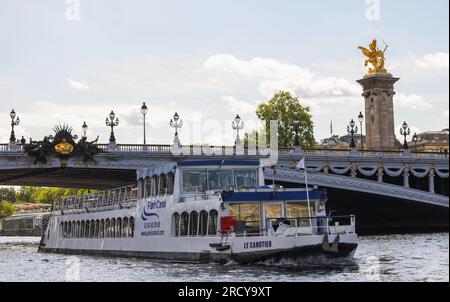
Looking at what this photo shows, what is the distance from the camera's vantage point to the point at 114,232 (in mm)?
51312

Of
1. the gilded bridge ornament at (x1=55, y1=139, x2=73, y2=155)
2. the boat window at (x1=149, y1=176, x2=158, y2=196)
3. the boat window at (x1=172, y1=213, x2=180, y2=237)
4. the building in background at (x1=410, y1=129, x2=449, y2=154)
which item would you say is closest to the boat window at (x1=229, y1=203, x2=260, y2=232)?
the boat window at (x1=172, y1=213, x2=180, y2=237)

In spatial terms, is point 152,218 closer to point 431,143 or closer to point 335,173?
point 335,173

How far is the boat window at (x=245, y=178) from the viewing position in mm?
42344

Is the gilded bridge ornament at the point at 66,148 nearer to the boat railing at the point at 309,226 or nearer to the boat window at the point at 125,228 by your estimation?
the boat window at the point at 125,228

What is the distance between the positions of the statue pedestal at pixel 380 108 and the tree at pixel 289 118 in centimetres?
788

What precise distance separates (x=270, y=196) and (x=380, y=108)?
6342 cm

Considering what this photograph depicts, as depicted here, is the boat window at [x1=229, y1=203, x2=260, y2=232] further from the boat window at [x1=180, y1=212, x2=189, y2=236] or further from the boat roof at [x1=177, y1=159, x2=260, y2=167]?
the boat roof at [x1=177, y1=159, x2=260, y2=167]

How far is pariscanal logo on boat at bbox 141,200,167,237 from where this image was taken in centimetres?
4394

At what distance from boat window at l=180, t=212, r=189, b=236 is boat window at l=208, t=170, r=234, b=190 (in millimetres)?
1657

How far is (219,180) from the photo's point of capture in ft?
138

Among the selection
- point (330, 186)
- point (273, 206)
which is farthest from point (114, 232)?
point (330, 186)

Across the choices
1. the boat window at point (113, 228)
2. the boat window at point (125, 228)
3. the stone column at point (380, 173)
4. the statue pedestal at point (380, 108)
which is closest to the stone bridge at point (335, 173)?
the stone column at point (380, 173)
